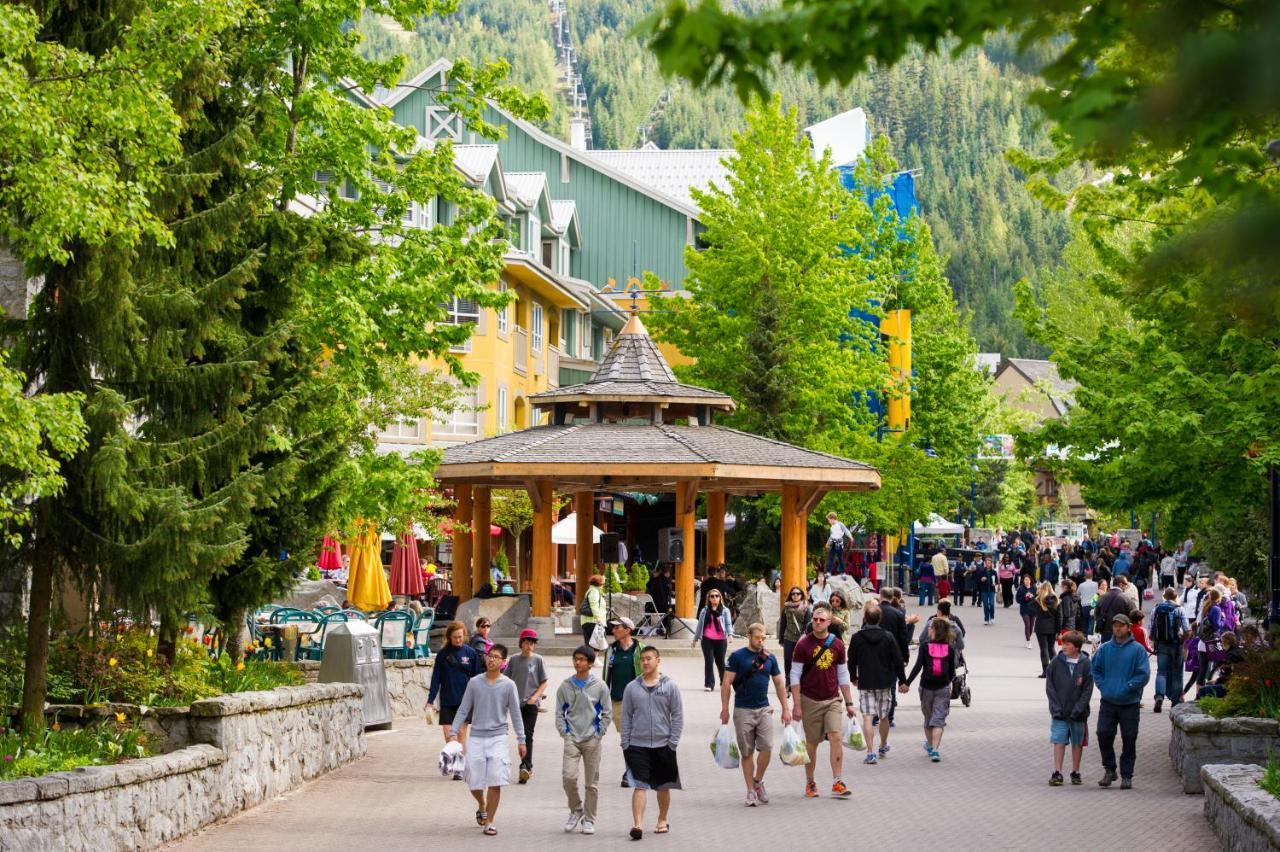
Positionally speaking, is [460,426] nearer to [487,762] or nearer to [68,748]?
[487,762]

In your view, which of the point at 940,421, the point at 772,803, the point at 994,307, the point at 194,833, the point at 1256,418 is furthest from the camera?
the point at 994,307

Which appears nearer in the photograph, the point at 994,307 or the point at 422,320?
the point at 422,320

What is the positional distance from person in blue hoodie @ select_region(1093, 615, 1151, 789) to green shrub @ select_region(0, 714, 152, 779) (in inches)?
338

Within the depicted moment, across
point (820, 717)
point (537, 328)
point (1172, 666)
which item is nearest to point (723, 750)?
point (820, 717)

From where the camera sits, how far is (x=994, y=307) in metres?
180

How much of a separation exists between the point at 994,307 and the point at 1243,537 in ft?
481

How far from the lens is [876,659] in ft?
59.4

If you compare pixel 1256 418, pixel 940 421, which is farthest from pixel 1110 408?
pixel 940 421

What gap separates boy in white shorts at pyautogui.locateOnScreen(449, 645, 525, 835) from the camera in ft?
45.9

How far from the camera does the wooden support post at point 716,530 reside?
35.9m

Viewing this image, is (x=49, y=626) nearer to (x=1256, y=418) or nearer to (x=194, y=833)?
(x=194, y=833)

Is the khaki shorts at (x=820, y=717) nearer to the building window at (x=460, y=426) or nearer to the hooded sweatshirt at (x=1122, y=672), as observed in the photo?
the hooded sweatshirt at (x=1122, y=672)

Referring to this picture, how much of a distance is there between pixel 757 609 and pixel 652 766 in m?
20.7

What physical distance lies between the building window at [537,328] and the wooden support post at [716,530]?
770 inches
